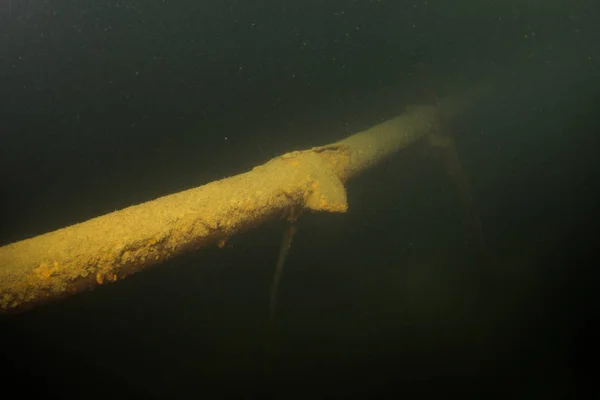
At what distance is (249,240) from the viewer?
201 inches

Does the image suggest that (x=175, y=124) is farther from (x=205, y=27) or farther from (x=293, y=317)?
(x=293, y=317)

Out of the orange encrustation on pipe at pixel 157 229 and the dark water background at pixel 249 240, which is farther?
the dark water background at pixel 249 240

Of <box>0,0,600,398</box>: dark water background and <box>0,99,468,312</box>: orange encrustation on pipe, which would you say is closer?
<box>0,99,468,312</box>: orange encrustation on pipe

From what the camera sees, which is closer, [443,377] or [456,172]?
Result: [443,377]

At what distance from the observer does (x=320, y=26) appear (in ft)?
36.4

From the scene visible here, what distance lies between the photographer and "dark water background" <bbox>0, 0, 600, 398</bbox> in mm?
4461

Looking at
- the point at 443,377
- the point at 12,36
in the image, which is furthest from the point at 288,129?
the point at 443,377

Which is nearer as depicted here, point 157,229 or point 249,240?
point 157,229

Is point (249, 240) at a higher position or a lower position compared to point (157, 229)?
higher

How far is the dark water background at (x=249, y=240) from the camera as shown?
446 centimetres

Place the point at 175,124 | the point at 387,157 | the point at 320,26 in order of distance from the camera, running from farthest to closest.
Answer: the point at 320,26 < the point at 175,124 < the point at 387,157

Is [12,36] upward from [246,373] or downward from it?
upward

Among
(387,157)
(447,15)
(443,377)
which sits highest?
(447,15)

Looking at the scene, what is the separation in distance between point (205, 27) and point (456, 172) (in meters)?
6.37
